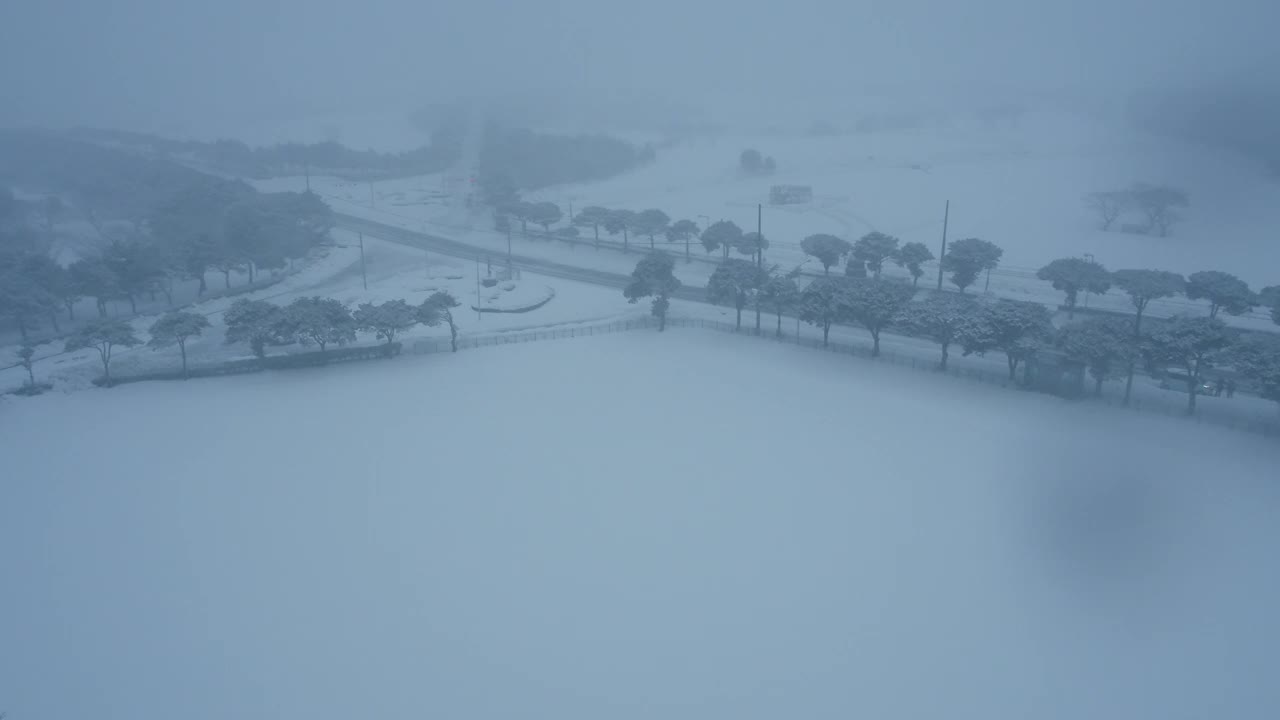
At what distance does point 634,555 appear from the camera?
8164mm

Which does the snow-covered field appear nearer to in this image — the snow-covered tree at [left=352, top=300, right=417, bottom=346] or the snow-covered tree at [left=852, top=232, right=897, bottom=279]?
the snow-covered tree at [left=352, top=300, right=417, bottom=346]

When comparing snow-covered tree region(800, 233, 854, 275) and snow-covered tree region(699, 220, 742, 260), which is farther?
snow-covered tree region(699, 220, 742, 260)

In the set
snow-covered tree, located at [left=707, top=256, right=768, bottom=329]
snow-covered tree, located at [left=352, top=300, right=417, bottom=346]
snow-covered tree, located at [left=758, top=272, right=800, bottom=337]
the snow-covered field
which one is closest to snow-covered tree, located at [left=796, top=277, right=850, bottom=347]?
snow-covered tree, located at [left=758, top=272, right=800, bottom=337]

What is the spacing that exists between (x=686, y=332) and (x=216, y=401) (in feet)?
24.3

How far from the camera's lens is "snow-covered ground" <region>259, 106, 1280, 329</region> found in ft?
58.8

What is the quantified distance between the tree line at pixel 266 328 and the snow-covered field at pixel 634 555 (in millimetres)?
955

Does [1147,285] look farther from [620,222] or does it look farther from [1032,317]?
[620,222]

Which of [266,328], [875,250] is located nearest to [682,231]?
[875,250]

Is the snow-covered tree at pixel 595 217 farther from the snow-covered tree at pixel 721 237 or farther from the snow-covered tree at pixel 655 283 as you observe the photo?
the snow-covered tree at pixel 655 283

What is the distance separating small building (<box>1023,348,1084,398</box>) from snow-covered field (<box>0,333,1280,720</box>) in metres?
0.41

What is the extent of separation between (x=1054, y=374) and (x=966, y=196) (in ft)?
47.8

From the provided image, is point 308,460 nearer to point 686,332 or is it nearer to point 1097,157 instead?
point 686,332

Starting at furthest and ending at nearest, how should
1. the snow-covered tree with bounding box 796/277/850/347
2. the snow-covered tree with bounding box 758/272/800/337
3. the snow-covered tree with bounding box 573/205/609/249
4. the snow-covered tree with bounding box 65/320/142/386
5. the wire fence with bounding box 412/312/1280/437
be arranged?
1. the snow-covered tree with bounding box 573/205/609/249
2. the snow-covered tree with bounding box 758/272/800/337
3. the snow-covered tree with bounding box 796/277/850/347
4. the snow-covered tree with bounding box 65/320/142/386
5. the wire fence with bounding box 412/312/1280/437

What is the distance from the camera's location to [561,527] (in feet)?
28.4
